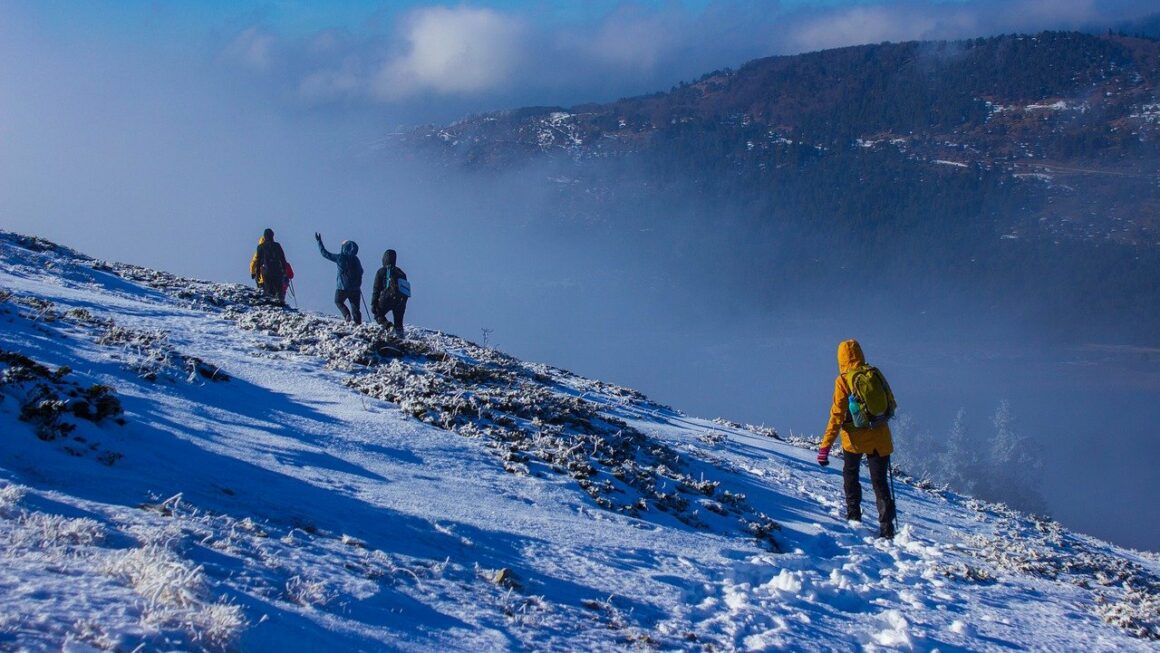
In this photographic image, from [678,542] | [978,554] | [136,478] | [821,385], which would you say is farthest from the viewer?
[821,385]

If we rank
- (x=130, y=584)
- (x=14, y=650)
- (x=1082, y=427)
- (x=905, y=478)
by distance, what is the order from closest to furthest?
1. (x=14, y=650)
2. (x=130, y=584)
3. (x=905, y=478)
4. (x=1082, y=427)

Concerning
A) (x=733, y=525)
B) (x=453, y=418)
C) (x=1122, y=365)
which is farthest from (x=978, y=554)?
(x=1122, y=365)

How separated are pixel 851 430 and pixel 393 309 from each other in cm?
1057

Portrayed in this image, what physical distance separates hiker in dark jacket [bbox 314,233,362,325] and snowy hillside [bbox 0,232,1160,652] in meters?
4.29

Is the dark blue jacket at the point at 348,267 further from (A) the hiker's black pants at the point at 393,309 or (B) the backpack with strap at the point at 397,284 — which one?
(A) the hiker's black pants at the point at 393,309

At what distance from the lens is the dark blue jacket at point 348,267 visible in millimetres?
17891

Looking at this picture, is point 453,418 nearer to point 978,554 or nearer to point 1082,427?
point 978,554

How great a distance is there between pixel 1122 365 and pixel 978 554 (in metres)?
195

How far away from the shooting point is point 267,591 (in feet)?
14.9

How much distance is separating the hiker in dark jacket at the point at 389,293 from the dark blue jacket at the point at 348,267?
98cm

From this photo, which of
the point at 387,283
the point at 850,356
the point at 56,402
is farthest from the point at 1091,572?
the point at 387,283

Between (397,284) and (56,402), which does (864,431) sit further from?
(397,284)

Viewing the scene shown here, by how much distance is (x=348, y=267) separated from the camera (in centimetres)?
1814

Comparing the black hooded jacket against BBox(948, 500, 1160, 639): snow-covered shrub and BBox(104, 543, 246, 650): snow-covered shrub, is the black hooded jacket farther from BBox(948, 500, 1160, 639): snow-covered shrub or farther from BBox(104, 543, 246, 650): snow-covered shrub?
BBox(104, 543, 246, 650): snow-covered shrub
